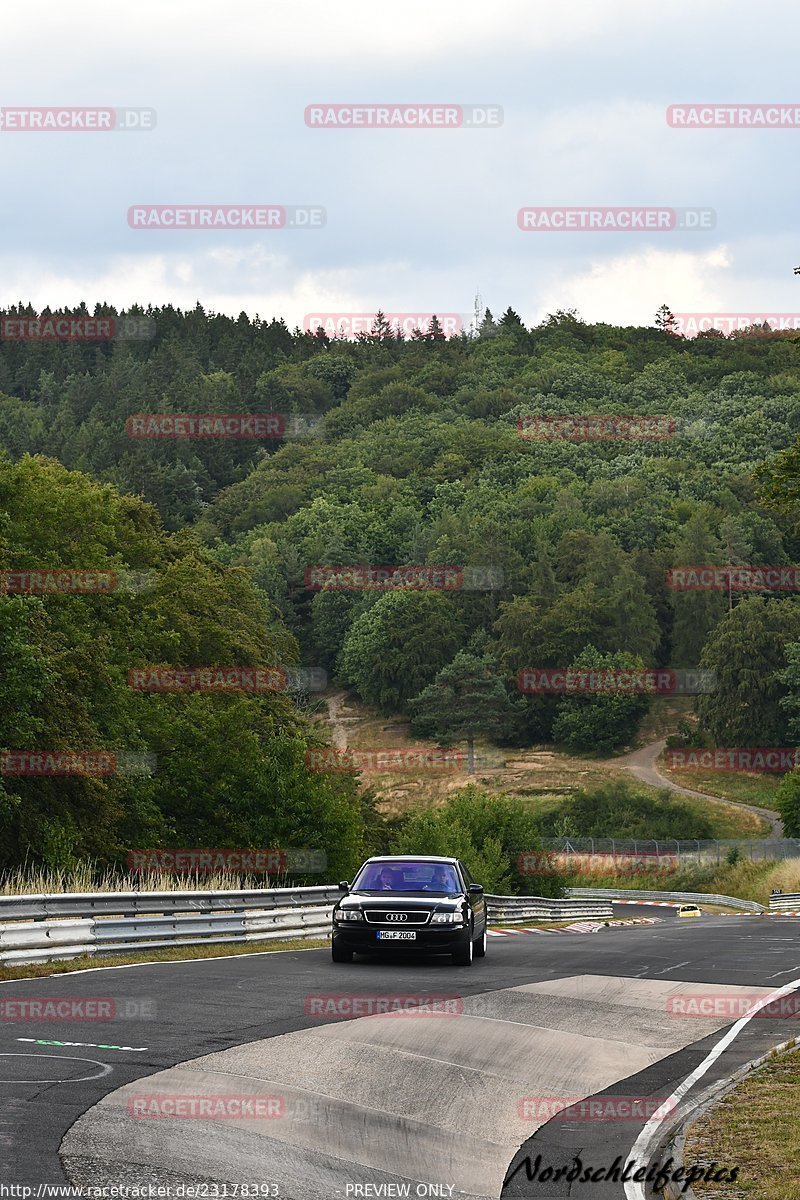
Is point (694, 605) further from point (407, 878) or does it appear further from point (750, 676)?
point (407, 878)

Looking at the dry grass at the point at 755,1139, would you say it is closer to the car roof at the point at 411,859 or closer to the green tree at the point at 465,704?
the car roof at the point at 411,859

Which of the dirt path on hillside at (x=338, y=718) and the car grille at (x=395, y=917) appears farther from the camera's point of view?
the dirt path on hillside at (x=338, y=718)

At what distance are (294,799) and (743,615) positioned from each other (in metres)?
107

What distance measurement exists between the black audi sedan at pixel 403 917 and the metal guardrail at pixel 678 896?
51.7 metres

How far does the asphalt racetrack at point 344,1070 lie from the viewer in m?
8.02

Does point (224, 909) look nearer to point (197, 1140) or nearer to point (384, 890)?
point (384, 890)

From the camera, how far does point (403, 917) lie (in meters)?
20.1

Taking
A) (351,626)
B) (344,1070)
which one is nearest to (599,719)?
(351,626)

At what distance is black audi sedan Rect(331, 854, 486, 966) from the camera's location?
20.0 meters

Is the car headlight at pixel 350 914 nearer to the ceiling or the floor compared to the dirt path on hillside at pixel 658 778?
nearer to the ceiling

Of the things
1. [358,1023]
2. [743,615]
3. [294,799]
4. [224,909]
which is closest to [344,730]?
[743,615]

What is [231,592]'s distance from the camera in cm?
7319

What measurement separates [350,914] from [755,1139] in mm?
11422


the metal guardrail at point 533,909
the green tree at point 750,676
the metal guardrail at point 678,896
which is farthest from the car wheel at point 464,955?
the green tree at point 750,676
